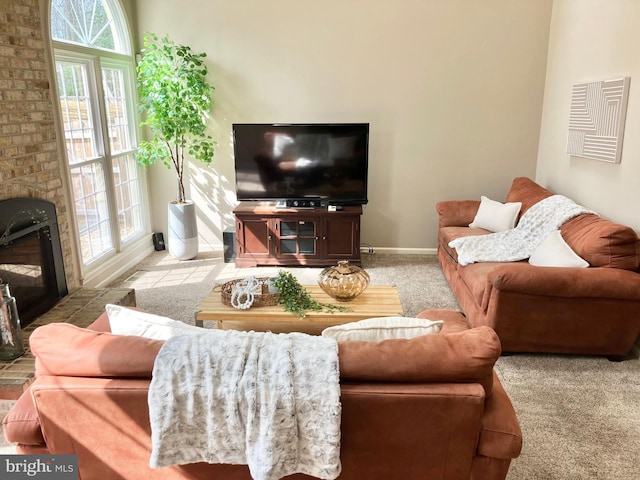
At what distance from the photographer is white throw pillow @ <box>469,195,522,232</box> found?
4582 mm

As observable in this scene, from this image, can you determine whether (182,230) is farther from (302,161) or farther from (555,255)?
(555,255)

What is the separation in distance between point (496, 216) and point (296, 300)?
7.71 ft

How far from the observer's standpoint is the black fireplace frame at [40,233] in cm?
327

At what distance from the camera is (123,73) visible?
5234mm

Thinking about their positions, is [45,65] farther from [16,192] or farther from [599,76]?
[599,76]

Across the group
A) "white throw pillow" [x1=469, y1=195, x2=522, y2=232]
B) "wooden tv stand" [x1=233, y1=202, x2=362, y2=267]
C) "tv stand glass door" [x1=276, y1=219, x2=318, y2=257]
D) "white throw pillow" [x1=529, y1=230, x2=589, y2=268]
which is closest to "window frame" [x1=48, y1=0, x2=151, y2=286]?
"wooden tv stand" [x1=233, y1=202, x2=362, y2=267]

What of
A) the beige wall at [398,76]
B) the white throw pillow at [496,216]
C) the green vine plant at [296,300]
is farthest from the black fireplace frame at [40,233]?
the white throw pillow at [496,216]

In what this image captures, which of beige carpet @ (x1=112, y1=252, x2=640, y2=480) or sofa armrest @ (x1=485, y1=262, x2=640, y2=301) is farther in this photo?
sofa armrest @ (x1=485, y1=262, x2=640, y2=301)

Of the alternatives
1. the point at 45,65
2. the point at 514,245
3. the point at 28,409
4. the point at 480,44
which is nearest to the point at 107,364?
the point at 28,409

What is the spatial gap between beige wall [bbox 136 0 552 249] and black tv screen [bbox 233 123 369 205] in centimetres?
41

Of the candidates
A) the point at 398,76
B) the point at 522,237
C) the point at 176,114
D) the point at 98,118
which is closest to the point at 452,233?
the point at 522,237

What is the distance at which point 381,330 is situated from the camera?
192cm

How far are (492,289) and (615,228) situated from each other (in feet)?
2.82

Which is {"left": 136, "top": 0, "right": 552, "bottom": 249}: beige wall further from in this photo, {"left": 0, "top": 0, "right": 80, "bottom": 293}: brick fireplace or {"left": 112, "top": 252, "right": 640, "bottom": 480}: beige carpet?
{"left": 0, "top": 0, "right": 80, "bottom": 293}: brick fireplace
